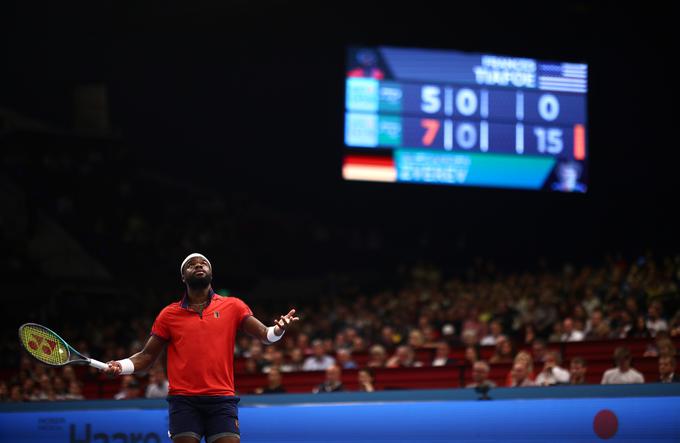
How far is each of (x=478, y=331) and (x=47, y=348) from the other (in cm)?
865

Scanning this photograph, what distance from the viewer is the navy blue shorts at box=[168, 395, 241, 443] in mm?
5855

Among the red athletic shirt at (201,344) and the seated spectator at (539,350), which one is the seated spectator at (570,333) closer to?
the seated spectator at (539,350)

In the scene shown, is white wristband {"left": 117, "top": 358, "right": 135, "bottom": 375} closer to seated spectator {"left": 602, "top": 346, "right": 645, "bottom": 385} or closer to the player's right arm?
the player's right arm

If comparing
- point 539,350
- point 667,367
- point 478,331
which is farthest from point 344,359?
Answer: point 667,367

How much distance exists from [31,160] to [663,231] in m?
15.2

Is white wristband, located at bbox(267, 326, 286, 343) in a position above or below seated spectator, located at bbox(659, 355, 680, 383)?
above

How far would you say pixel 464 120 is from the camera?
1684 centimetres

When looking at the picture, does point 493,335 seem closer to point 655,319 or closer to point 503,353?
point 503,353

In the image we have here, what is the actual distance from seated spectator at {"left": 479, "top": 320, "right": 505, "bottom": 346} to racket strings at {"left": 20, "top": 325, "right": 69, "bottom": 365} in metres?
7.31

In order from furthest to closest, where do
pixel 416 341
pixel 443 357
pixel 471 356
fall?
1. pixel 416 341
2. pixel 443 357
3. pixel 471 356

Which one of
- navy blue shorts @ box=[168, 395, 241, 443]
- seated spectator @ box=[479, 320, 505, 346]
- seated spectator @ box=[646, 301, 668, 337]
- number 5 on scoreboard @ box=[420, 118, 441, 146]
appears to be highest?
number 5 on scoreboard @ box=[420, 118, 441, 146]

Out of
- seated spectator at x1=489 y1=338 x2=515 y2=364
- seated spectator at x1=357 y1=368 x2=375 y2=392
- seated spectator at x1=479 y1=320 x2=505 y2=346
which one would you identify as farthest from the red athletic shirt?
seated spectator at x1=479 y1=320 x2=505 y2=346

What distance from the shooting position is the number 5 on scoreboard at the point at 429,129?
1666cm

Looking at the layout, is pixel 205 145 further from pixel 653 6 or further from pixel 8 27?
pixel 653 6
